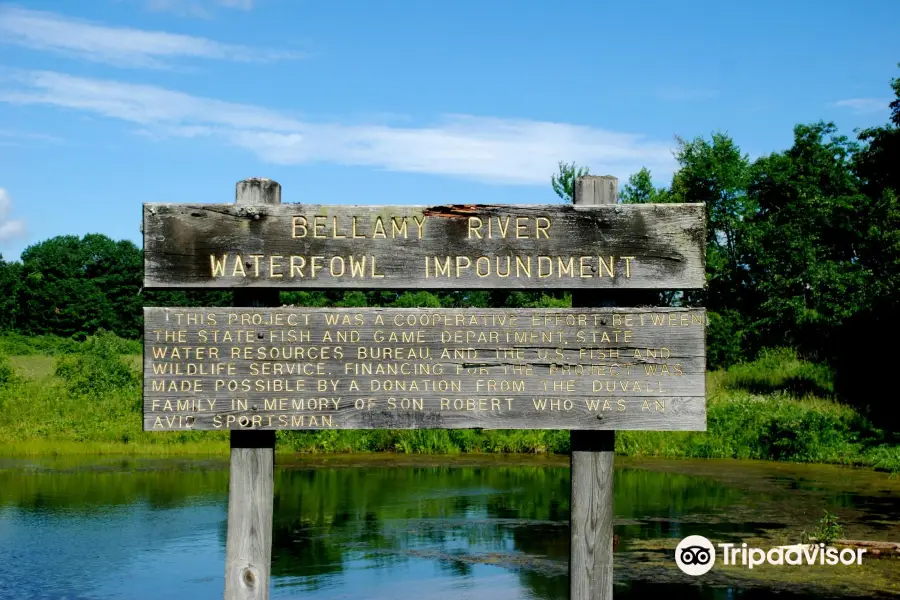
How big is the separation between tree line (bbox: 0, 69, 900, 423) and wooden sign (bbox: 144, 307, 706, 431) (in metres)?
24.3

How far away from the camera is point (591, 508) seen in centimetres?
598

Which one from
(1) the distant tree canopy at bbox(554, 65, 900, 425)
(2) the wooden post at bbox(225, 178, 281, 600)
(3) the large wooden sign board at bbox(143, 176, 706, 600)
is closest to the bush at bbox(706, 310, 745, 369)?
(1) the distant tree canopy at bbox(554, 65, 900, 425)

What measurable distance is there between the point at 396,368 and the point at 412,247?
743mm

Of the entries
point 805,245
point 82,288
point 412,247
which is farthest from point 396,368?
point 82,288

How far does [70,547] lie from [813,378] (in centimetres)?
2527

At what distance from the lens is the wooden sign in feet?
19.4

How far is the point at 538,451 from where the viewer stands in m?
26.2

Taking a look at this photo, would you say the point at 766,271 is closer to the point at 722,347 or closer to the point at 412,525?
the point at 722,347

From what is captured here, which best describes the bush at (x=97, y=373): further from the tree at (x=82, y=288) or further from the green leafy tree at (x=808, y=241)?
the tree at (x=82, y=288)

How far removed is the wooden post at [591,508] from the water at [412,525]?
5480mm

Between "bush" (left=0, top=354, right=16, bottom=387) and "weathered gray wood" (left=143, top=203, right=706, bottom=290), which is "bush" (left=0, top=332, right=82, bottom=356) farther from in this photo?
"weathered gray wood" (left=143, top=203, right=706, bottom=290)

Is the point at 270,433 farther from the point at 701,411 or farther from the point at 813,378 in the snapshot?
the point at 813,378

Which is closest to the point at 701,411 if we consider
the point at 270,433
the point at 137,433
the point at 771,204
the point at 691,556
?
the point at 270,433

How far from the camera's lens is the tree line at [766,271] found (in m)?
32.8
